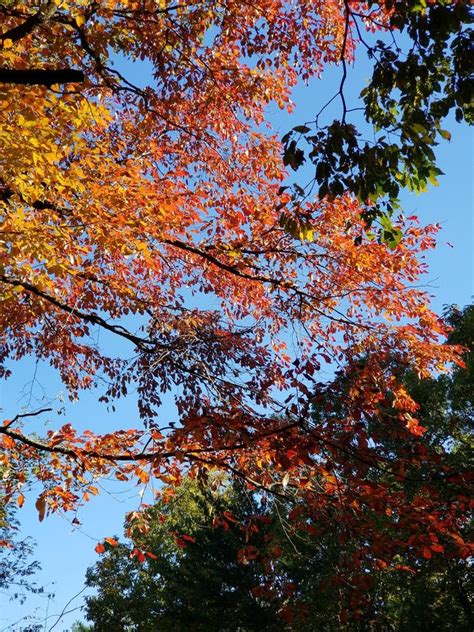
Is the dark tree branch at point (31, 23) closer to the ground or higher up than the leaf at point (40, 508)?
higher up

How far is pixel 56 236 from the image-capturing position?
4.26 m

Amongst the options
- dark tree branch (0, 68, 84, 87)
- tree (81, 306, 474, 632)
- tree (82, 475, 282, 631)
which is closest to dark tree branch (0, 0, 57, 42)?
dark tree branch (0, 68, 84, 87)

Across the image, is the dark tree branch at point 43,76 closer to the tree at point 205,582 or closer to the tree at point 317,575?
the tree at point 317,575

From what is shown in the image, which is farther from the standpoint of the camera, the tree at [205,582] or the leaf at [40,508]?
the tree at [205,582]

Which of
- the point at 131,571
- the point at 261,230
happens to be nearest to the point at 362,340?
the point at 261,230

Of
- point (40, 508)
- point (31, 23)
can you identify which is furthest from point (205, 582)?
point (31, 23)

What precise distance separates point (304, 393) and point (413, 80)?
2.52m

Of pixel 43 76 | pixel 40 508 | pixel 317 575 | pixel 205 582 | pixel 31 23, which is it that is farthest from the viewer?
pixel 205 582

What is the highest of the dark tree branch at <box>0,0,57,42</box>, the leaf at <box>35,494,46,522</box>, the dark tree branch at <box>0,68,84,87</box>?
the dark tree branch at <box>0,0,57,42</box>

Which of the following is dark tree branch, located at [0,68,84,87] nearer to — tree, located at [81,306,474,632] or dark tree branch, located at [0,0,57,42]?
dark tree branch, located at [0,0,57,42]

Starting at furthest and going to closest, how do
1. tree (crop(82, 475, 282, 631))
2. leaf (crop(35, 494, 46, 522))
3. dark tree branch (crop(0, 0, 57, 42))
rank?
tree (crop(82, 475, 282, 631)) → dark tree branch (crop(0, 0, 57, 42)) → leaf (crop(35, 494, 46, 522))

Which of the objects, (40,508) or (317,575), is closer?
(40,508)

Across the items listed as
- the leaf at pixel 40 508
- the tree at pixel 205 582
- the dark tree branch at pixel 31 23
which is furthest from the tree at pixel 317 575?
the dark tree branch at pixel 31 23

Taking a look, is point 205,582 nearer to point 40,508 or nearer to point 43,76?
point 40,508
